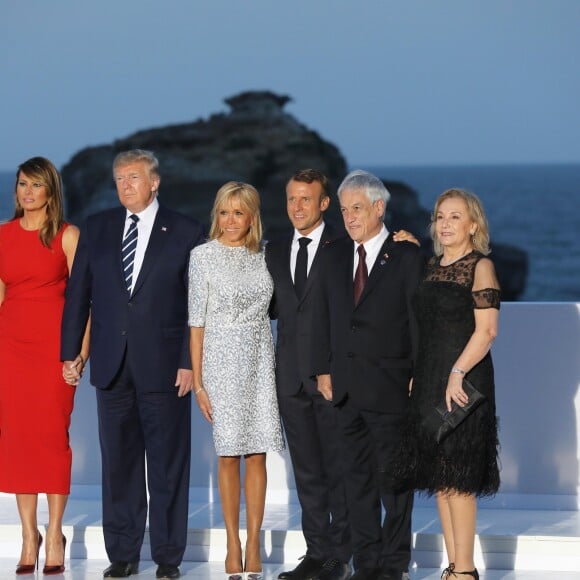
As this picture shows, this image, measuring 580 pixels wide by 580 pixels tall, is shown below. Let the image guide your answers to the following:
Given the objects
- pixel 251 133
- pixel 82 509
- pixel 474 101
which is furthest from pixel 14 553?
pixel 474 101

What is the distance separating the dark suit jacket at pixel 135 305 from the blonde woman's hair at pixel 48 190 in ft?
0.50

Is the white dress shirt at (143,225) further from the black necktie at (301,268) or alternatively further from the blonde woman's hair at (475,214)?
the blonde woman's hair at (475,214)

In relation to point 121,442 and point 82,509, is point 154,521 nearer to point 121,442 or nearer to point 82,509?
point 121,442

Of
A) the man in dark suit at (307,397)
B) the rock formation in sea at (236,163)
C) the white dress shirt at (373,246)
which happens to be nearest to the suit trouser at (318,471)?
the man in dark suit at (307,397)

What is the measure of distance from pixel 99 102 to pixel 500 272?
530 inches

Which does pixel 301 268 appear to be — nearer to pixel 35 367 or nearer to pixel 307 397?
pixel 307 397

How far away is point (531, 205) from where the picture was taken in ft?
181

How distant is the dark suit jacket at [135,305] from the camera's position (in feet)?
17.1

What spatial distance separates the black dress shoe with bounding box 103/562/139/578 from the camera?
530 cm

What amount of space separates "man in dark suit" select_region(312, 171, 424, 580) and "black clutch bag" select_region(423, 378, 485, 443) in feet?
0.70

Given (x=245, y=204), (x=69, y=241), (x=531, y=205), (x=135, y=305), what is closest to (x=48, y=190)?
(x=69, y=241)

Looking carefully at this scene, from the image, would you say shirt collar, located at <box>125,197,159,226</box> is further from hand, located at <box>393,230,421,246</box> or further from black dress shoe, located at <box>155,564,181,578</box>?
black dress shoe, located at <box>155,564,181,578</box>

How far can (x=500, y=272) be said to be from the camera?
42.2m

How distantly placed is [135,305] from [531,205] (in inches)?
2015
